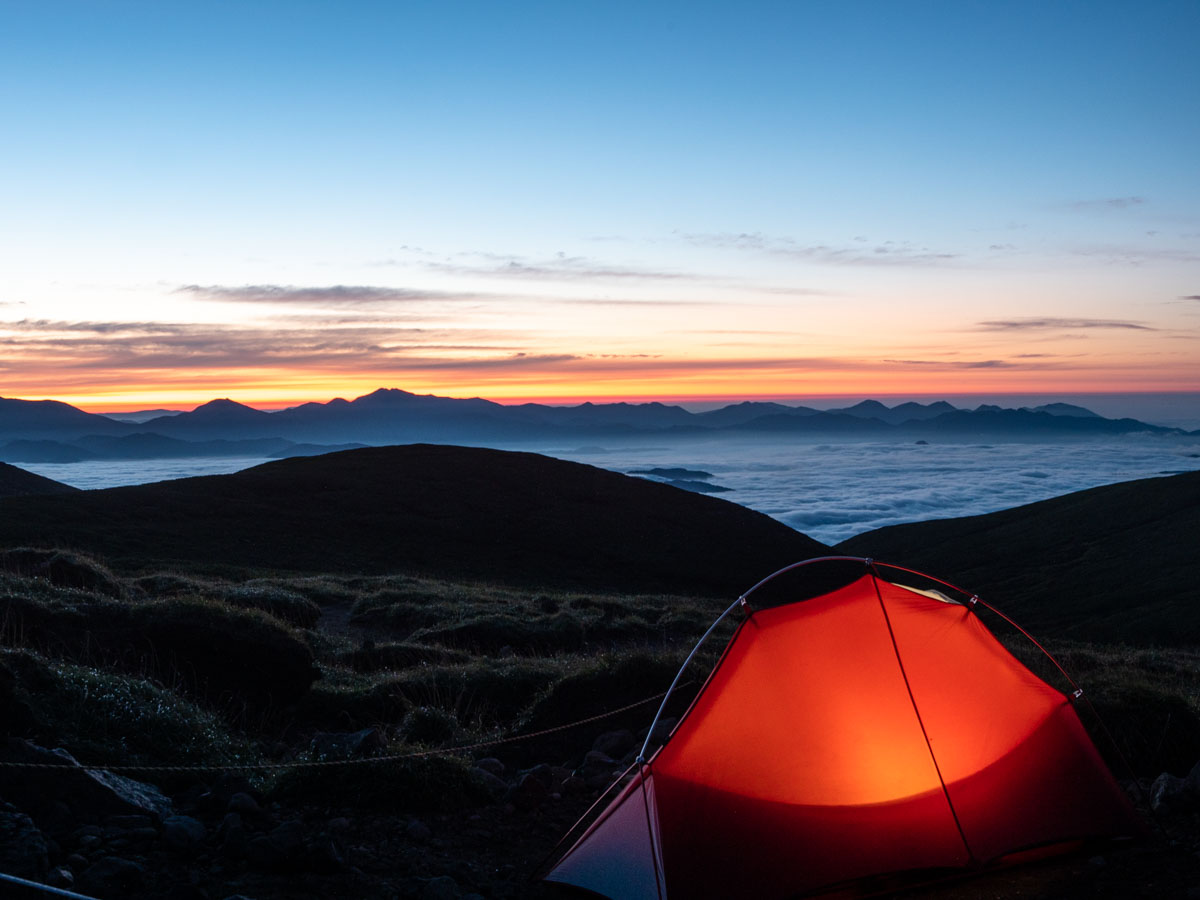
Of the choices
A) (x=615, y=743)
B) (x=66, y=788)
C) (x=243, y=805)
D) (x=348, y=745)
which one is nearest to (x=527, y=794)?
(x=348, y=745)

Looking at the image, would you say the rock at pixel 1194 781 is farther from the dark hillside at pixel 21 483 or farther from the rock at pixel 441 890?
the dark hillside at pixel 21 483

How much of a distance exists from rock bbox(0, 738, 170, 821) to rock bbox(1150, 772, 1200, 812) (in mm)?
7290

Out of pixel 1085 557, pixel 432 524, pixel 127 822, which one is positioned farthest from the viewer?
pixel 1085 557

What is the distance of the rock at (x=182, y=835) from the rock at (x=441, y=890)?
151 cm

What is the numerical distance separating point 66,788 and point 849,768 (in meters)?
5.34

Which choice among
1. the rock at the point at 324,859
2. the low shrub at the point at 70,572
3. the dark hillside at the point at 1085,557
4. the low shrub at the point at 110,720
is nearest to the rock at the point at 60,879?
the rock at the point at 324,859

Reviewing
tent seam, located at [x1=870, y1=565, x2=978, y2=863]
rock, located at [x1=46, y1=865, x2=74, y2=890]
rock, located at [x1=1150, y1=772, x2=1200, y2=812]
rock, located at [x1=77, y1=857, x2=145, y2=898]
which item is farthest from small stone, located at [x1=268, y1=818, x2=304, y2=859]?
rock, located at [x1=1150, y1=772, x2=1200, y2=812]

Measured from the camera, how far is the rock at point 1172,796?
6699 mm

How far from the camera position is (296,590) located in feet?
85.2

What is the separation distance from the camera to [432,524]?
2191 inches

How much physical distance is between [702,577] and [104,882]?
49254 mm

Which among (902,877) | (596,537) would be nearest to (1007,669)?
(902,877)

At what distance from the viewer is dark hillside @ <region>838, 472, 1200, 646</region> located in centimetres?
4462

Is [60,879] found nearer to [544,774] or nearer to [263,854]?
[263,854]
